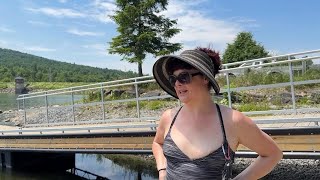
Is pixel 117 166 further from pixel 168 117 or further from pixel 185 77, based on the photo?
pixel 185 77

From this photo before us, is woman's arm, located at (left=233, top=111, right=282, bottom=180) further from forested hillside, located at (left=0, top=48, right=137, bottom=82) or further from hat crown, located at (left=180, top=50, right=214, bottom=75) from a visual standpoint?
forested hillside, located at (left=0, top=48, right=137, bottom=82)

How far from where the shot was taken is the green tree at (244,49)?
34.7 meters

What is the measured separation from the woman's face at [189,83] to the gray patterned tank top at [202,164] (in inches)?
5.6

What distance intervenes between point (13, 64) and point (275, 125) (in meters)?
167

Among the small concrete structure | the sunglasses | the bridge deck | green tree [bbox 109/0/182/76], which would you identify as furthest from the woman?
the small concrete structure

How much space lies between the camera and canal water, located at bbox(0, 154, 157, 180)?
33.9ft

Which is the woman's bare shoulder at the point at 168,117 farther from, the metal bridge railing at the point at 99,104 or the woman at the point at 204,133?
the metal bridge railing at the point at 99,104

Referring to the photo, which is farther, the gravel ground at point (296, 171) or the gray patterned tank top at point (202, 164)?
the gravel ground at point (296, 171)

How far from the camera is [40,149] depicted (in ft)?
33.8

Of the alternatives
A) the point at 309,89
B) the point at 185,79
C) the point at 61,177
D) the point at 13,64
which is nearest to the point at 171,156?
the point at 185,79

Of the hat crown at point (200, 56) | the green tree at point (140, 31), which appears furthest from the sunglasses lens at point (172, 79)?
the green tree at point (140, 31)

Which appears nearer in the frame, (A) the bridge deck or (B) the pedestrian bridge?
(A) the bridge deck

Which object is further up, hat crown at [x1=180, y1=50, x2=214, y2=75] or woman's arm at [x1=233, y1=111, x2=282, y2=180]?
hat crown at [x1=180, y1=50, x2=214, y2=75]

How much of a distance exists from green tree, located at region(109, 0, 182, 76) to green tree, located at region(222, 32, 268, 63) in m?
11.2
